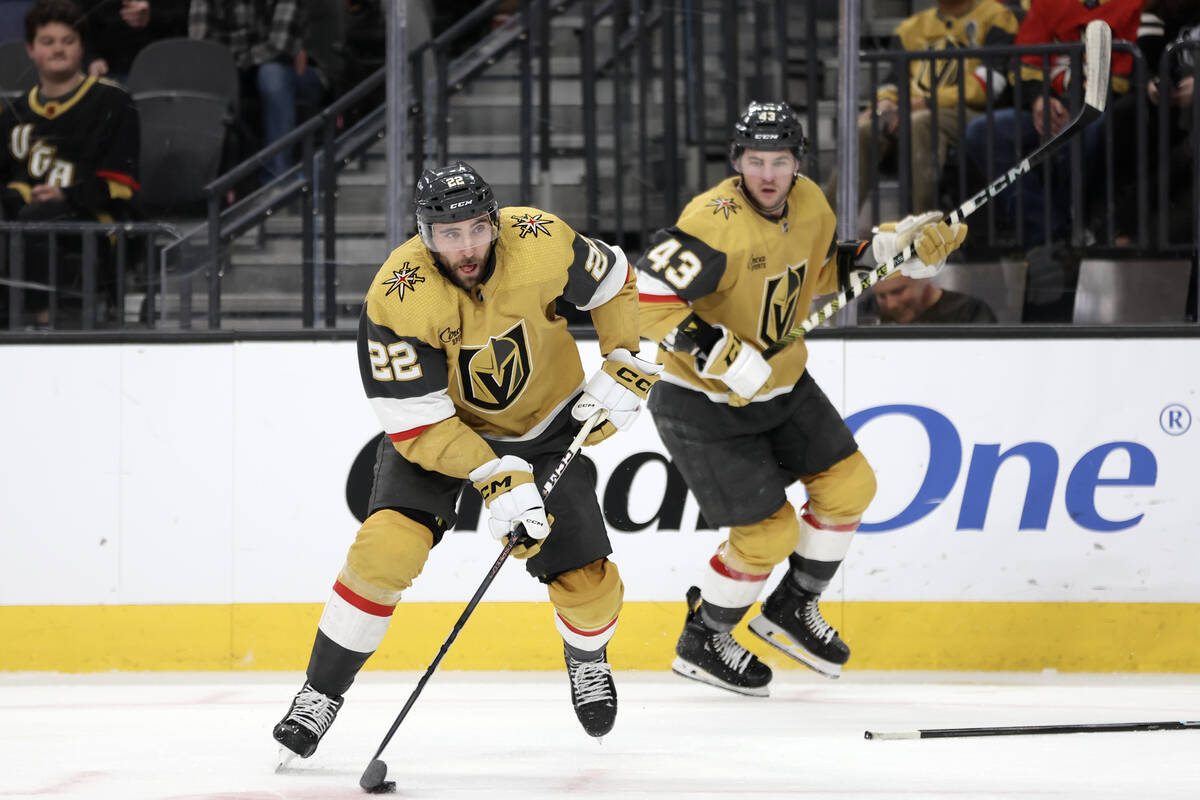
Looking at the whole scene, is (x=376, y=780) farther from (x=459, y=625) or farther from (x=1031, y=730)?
(x=1031, y=730)

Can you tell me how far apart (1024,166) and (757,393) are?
3.13ft

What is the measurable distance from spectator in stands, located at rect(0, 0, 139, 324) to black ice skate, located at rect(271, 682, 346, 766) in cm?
217

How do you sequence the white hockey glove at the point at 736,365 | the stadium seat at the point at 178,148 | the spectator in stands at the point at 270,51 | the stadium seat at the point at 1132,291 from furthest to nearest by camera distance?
the spectator in stands at the point at 270,51, the stadium seat at the point at 178,148, the stadium seat at the point at 1132,291, the white hockey glove at the point at 736,365

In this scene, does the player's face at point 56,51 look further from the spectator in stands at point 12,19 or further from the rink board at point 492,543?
the rink board at point 492,543

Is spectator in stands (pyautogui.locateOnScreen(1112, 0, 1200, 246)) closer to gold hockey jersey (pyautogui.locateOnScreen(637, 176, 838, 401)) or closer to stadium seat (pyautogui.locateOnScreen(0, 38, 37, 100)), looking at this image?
gold hockey jersey (pyautogui.locateOnScreen(637, 176, 838, 401))

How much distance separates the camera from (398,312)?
2.88 meters

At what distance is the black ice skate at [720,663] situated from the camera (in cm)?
391

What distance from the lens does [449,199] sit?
2.86 m

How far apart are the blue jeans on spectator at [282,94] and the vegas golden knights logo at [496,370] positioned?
82.2 inches

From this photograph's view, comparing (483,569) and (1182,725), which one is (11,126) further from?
(1182,725)

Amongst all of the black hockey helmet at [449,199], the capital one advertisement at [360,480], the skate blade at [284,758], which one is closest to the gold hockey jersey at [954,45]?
the capital one advertisement at [360,480]

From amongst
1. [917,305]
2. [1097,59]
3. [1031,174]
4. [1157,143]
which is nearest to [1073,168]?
[1031,174]

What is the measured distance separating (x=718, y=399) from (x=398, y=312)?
46.4 inches

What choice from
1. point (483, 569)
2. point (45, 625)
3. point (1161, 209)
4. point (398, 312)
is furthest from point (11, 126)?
point (1161, 209)
